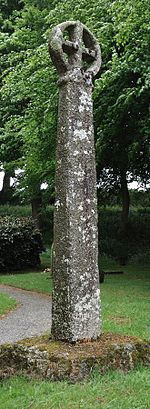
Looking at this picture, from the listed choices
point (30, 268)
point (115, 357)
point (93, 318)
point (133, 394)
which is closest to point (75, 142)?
point (93, 318)

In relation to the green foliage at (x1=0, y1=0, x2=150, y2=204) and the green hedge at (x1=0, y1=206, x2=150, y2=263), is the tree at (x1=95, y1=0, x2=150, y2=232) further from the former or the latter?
the green hedge at (x1=0, y1=206, x2=150, y2=263)

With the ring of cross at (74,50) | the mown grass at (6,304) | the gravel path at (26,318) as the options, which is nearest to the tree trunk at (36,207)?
the gravel path at (26,318)

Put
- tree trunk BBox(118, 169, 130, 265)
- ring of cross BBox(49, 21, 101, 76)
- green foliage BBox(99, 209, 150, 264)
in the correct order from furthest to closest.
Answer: green foliage BBox(99, 209, 150, 264) < tree trunk BBox(118, 169, 130, 265) < ring of cross BBox(49, 21, 101, 76)

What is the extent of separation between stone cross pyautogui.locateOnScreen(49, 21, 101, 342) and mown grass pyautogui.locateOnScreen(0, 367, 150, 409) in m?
0.75

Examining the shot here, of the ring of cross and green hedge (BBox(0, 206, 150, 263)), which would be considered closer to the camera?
the ring of cross

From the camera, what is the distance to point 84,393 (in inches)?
197

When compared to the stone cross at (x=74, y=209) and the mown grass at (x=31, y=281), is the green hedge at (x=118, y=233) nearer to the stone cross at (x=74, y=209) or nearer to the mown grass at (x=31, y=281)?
the mown grass at (x=31, y=281)

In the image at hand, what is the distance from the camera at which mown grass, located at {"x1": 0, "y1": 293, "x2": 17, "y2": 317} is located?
12.7 metres

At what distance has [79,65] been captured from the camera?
255 inches

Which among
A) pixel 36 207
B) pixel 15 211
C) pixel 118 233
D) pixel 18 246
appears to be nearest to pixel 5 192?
pixel 15 211

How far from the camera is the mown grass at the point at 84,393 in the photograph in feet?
15.6

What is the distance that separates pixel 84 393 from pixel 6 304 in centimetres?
867

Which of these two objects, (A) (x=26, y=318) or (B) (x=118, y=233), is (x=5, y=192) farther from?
(A) (x=26, y=318)

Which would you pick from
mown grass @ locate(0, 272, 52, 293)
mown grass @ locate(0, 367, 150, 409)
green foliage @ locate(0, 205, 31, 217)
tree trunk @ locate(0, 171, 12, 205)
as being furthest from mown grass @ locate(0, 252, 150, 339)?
tree trunk @ locate(0, 171, 12, 205)
